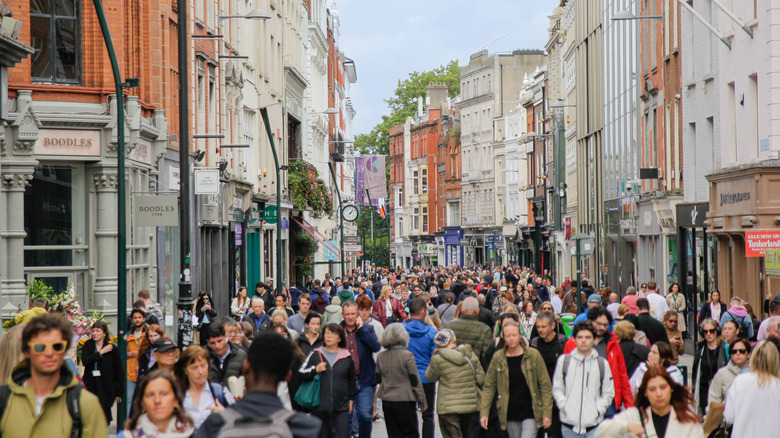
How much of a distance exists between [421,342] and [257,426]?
28.1 feet

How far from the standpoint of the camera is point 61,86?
21844mm

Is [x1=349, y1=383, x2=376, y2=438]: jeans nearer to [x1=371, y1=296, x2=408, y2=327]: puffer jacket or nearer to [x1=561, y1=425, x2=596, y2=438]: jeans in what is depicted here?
[x1=561, y1=425, x2=596, y2=438]: jeans

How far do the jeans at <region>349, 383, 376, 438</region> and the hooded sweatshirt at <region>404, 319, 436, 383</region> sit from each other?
658mm

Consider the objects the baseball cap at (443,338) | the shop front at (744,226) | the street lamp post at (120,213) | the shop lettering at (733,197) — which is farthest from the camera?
the shop lettering at (733,197)

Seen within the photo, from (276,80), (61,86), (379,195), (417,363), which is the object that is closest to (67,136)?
(61,86)

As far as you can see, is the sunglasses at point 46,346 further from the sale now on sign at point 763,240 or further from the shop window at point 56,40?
the shop window at point 56,40

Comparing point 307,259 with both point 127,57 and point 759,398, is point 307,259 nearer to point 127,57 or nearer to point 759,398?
point 127,57

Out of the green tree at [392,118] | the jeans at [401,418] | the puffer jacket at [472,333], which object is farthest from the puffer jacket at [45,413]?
the green tree at [392,118]

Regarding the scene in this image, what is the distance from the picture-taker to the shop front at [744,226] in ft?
74.1

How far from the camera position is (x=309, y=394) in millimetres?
11781

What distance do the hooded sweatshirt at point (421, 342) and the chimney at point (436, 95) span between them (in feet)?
353

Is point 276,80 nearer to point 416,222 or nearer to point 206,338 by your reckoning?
point 206,338

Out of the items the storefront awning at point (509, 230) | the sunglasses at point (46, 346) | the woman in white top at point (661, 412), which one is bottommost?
the woman in white top at point (661, 412)

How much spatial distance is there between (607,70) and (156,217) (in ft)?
112
